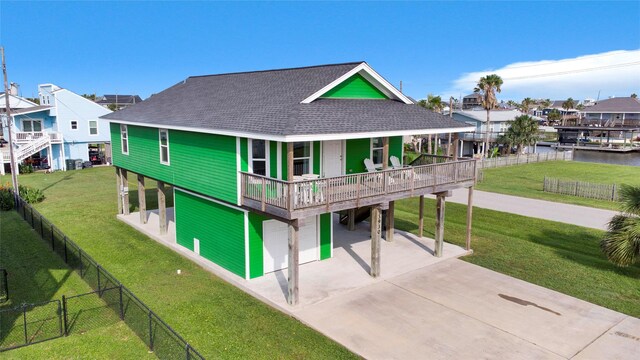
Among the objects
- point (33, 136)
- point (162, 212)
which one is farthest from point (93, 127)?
point (162, 212)

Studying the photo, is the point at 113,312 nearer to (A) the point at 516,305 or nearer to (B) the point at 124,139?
(A) the point at 516,305

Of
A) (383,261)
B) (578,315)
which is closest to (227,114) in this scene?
(383,261)

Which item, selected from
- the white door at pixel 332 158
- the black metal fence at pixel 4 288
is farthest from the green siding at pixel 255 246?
the black metal fence at pixel 4 288

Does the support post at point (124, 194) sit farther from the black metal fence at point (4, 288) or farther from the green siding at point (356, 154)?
the green siding at point (356, 154)

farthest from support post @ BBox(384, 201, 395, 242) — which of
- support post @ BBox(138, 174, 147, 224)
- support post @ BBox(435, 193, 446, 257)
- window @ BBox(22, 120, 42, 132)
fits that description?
window @ BBox(22, 120, 42, 132)

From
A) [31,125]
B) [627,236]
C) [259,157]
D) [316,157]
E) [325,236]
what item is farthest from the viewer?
[31,125]

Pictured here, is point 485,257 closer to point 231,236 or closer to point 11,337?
point 231,236

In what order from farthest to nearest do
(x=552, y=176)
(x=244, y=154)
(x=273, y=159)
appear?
(x=552, y=176) < (x=273, y=159) < (x=244, y=154)
